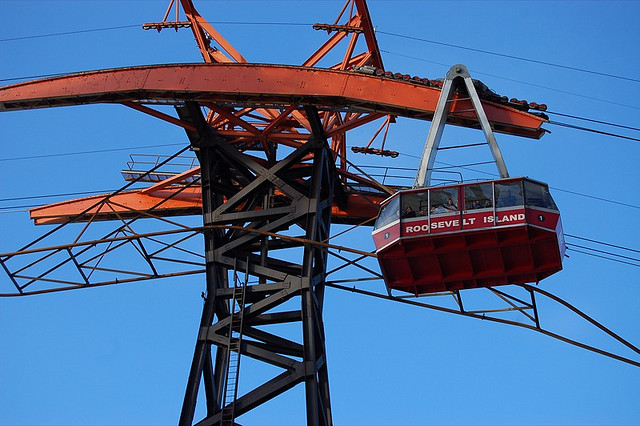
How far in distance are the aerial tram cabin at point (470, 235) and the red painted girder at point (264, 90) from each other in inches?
88.1

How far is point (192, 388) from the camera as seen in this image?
100 ft

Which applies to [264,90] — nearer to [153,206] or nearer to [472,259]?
[472,259]

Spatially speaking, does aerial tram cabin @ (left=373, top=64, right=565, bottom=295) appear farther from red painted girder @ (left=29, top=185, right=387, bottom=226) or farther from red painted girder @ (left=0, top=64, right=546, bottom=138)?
red painted girder @ (left=29, top=185, right=387, bottom=226)

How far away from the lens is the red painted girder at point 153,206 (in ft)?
122

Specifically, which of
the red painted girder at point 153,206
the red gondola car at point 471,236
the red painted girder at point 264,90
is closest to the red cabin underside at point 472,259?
the red gondola car at point 471,236

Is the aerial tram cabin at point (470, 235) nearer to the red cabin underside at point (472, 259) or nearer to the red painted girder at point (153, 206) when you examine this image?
the red cabin underside at point (472, 259)

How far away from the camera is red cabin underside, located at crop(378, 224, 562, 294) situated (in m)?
26.7

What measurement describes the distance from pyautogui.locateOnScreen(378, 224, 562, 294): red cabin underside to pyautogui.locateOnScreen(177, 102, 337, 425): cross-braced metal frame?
4.40 m

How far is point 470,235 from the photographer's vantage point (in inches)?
1057

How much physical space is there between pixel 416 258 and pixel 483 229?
6.64 feet

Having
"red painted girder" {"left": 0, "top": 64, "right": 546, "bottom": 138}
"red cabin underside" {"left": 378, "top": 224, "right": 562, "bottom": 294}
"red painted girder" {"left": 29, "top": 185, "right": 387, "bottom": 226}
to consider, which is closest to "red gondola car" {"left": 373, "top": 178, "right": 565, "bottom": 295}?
"red cabin underside" {"left": 378, "top": 224, "right": 562, "bottom": 294}

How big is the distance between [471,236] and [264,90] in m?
7.86

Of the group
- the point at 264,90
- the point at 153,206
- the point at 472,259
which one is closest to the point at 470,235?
the point at 472,259

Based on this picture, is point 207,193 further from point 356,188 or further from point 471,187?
point 471,187
